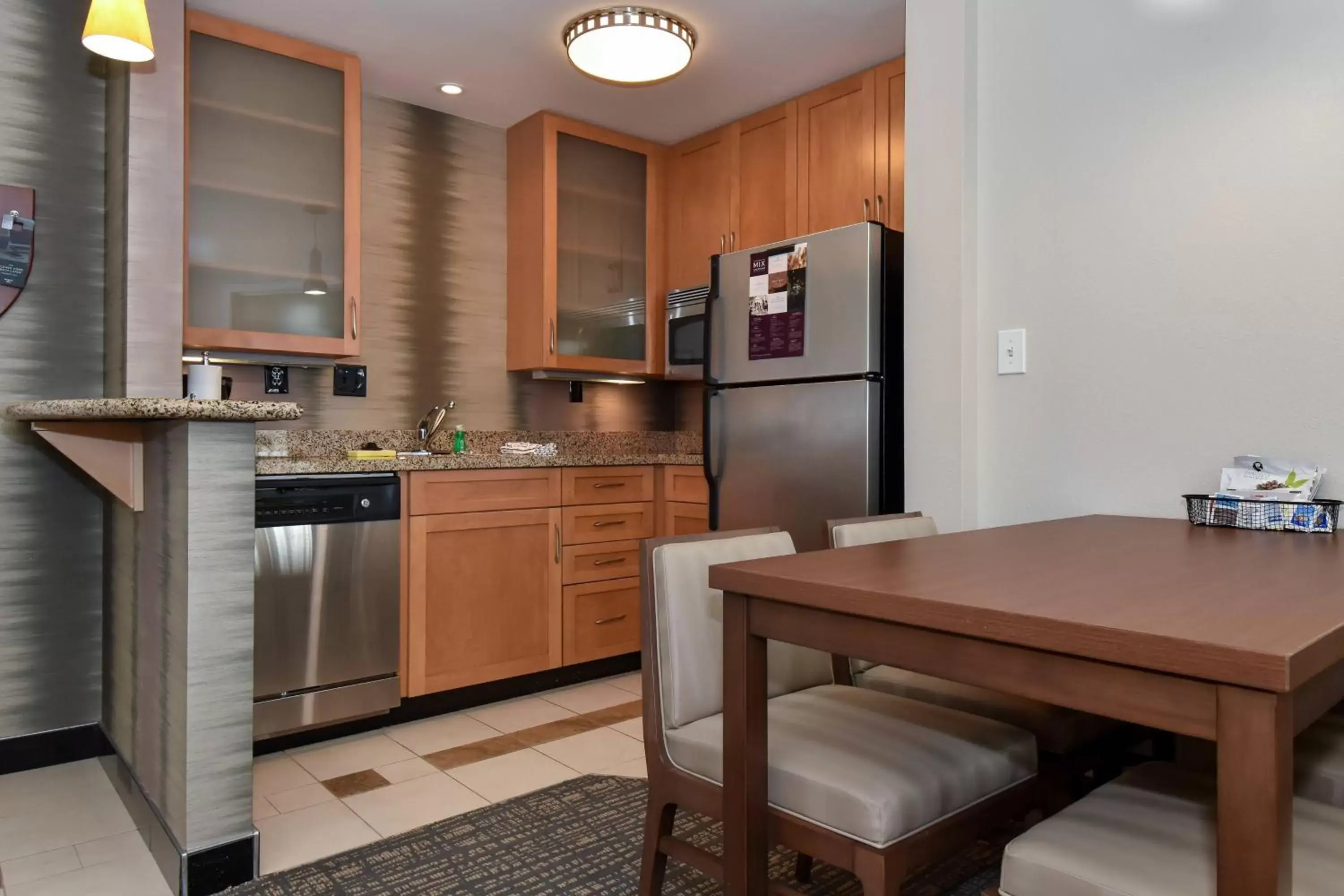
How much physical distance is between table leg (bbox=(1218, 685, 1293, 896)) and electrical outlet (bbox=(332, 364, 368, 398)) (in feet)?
10.6

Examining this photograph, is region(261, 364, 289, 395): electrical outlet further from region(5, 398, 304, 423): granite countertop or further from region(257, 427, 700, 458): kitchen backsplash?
region(5, 398, 304, 423): granite countertop

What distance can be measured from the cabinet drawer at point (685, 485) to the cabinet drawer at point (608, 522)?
11 cm

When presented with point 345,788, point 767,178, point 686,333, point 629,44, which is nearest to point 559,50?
point 629,44

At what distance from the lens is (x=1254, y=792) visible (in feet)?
2.43

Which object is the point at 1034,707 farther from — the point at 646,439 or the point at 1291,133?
the point at 646,439

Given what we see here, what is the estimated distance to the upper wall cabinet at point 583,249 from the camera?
368 centimetres

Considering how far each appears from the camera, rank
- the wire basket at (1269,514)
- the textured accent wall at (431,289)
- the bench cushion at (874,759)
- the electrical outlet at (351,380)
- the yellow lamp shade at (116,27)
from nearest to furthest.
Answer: the bench cushion at (874,759)
the wire basket at (1269,514)
the yellow lamp shade at (116,27)
the electrical outlet at (351,380)
the textured accent wall at (431,289)

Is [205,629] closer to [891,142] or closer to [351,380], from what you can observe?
[351,380]

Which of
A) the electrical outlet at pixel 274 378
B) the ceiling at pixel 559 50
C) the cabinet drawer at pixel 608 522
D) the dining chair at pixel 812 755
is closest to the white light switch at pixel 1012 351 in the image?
the dining chair at pixel 812 755

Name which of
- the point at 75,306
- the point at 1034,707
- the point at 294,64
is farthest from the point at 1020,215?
the point at 75,306

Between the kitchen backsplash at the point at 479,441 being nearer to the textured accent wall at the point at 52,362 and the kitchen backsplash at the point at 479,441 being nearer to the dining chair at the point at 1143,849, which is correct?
the textured accent wall at the point at 52,362

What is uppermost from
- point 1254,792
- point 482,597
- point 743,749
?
point 1254,792

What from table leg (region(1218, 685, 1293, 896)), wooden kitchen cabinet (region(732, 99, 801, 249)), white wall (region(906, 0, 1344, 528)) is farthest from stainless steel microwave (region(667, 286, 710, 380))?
table leg (region(1218, 685, 1293, 896))

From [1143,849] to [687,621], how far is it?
2.30ft
